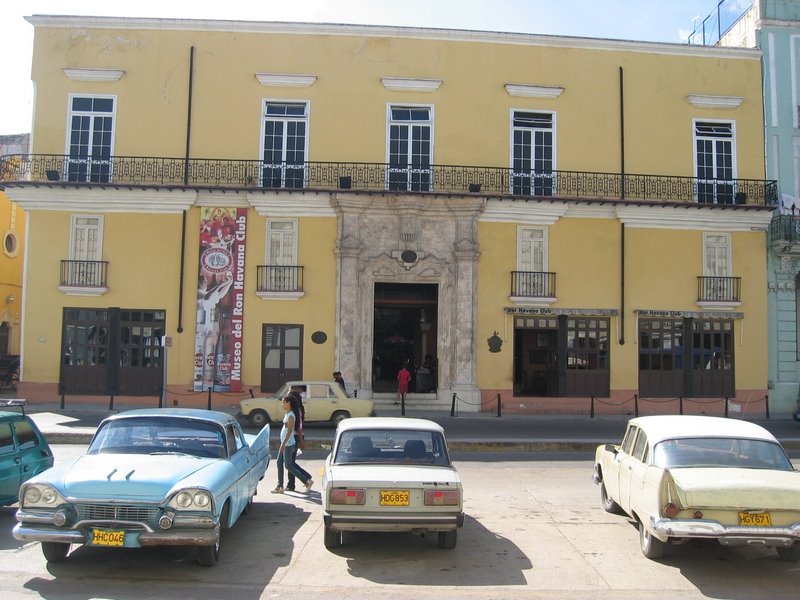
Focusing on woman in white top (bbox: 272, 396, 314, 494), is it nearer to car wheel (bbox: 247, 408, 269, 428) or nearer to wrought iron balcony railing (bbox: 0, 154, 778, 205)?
A: car wheel (bbox: 247, 408, 269, 428)

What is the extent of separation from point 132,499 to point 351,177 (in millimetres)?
18940

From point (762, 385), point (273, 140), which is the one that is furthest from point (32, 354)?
point (762, 385)

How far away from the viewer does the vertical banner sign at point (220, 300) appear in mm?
24422

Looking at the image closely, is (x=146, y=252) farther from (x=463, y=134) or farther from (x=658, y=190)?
(x=658, y=190)

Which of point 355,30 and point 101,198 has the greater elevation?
point 355,30

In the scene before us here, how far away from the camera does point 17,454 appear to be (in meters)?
9.74

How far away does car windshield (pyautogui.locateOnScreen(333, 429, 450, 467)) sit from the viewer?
8.77m

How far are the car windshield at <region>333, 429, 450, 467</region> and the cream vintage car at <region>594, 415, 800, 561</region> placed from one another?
7.66 feet

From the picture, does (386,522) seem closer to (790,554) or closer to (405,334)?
(790,554)

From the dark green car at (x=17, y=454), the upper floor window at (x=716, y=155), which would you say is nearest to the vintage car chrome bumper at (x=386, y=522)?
the dark green car at (x=17, y=454)

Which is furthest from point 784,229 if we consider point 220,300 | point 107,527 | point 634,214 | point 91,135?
point 107,527

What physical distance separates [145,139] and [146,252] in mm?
3842

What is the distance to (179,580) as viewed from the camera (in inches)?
288

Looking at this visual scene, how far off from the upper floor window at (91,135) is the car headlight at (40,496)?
64.8ft
